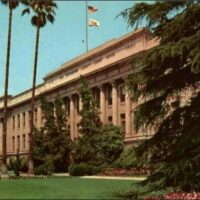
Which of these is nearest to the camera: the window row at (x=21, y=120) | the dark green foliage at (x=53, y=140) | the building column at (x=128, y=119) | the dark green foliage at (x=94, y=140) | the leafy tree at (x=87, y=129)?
the dark green foliage at (x=94, y=140)

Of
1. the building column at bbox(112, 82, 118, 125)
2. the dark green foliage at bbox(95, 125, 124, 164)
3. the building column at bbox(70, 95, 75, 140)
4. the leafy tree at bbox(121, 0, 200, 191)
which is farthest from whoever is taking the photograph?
the building column at bbox(70, 95, 75, 140)

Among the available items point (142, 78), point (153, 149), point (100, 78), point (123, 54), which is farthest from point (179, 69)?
point (100, 78)

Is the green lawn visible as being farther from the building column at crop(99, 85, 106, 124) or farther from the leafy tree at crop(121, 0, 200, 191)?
the building column at crop(99, 85, 106, 124)

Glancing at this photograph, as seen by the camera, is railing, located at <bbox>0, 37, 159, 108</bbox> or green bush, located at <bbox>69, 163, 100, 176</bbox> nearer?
green bush, located at <bbox>69, 163, 100, 176</bbox>

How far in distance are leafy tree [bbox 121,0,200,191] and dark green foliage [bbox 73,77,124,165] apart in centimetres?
3142

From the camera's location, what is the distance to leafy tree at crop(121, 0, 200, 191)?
17734mm

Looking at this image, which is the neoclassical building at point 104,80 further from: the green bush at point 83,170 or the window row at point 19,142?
the green bush at point 83,170

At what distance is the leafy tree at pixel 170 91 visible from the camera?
17734 millimetres

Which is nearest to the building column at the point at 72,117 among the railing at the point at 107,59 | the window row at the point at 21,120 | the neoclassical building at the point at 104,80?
the neoclassical building at the point at 104,80

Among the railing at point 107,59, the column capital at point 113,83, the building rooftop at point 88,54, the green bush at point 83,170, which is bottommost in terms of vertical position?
the green bush at point 83,170

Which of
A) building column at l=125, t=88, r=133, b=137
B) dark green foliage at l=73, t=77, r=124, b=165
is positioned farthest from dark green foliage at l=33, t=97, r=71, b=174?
building column at l=125, t=88, r=133, b=137

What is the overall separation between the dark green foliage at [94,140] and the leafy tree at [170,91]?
31.4 m

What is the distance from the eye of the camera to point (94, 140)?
5150cm

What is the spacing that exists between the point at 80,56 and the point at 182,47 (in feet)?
177
